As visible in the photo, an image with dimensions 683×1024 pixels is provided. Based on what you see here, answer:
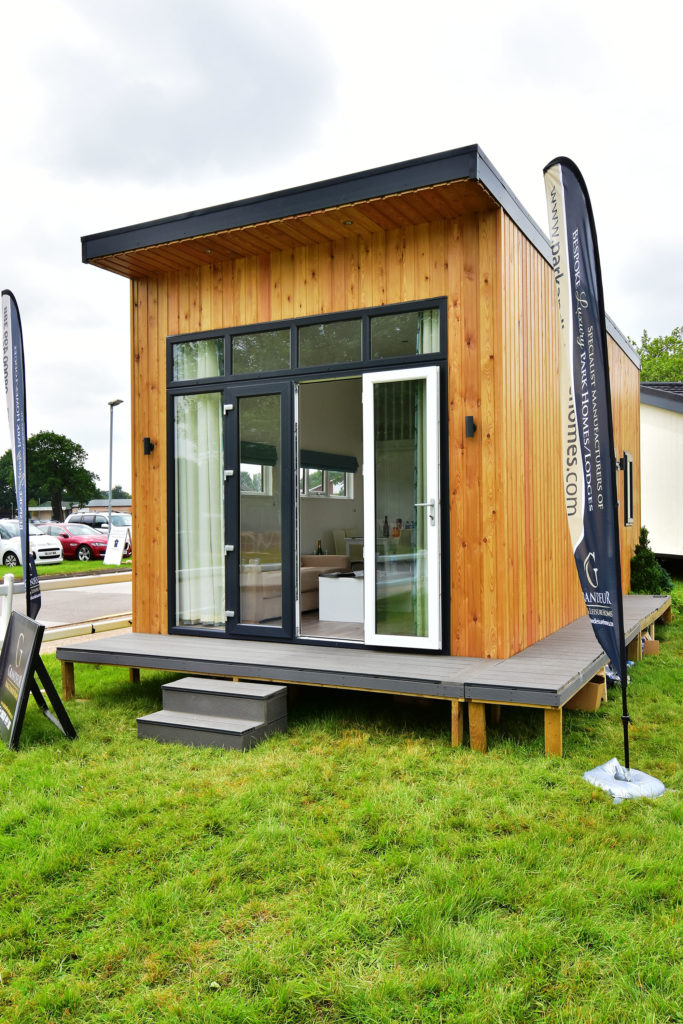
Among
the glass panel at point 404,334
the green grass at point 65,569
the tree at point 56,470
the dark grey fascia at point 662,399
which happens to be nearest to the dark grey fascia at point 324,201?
the glass panel at point 404,334

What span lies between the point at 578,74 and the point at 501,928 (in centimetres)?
1012

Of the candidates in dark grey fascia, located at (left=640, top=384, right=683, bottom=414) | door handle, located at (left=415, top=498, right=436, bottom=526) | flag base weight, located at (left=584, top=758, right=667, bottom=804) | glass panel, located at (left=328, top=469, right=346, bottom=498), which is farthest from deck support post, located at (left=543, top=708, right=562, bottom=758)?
dark grey fascia, located at (left=640, top=384, right=683, bottom=414)

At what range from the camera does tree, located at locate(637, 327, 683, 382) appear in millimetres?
31734

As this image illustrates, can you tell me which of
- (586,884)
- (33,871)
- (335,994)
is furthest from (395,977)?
(33,871)

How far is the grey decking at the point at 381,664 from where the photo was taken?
12.6ft

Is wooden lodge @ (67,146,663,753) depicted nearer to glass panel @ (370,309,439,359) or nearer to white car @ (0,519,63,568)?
glass panel @ (370,309,439,359)

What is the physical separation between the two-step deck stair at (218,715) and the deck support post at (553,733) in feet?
4.85

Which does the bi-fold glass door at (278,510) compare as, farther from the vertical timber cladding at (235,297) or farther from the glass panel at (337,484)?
the glass panel at (337,484)

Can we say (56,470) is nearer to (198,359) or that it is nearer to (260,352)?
(198,359)

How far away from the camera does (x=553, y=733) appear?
12.5ft

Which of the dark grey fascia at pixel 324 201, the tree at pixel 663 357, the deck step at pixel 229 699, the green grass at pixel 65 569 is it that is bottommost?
the green grass at pixel 65 569

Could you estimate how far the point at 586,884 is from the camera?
2.53 m

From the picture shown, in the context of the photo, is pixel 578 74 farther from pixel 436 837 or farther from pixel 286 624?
pixel 436 837

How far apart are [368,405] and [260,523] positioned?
48.1 inches
